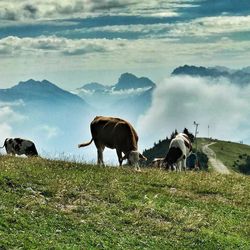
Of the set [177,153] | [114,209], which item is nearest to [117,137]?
[177,153]

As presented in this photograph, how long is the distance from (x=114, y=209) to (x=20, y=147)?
103 ft

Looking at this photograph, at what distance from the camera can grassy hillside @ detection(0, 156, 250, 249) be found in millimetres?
16609

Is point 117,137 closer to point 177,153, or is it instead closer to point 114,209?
point 177,153

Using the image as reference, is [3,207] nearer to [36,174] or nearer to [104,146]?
[36,174]

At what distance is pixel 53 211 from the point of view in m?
18.7

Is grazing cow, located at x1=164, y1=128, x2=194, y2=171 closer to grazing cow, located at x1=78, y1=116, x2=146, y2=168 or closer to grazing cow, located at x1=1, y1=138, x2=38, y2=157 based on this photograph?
grazing cow, located at x1=78, y1=116, x2=146, y2=168

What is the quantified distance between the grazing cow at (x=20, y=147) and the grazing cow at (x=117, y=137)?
1501 cm

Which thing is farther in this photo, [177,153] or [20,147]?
[20,147]

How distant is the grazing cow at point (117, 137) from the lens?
33438 mm

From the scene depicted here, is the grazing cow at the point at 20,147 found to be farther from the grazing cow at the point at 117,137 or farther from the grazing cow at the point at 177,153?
the grazing cow at the point at 177,153

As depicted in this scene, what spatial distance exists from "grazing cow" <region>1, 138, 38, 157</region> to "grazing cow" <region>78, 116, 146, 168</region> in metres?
15.0

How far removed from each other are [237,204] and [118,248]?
893cm

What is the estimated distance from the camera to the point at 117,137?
3406 cm

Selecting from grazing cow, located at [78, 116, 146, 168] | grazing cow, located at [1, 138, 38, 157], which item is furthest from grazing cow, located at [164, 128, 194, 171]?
grazing cow, located at [1, 138, 38, 157]
